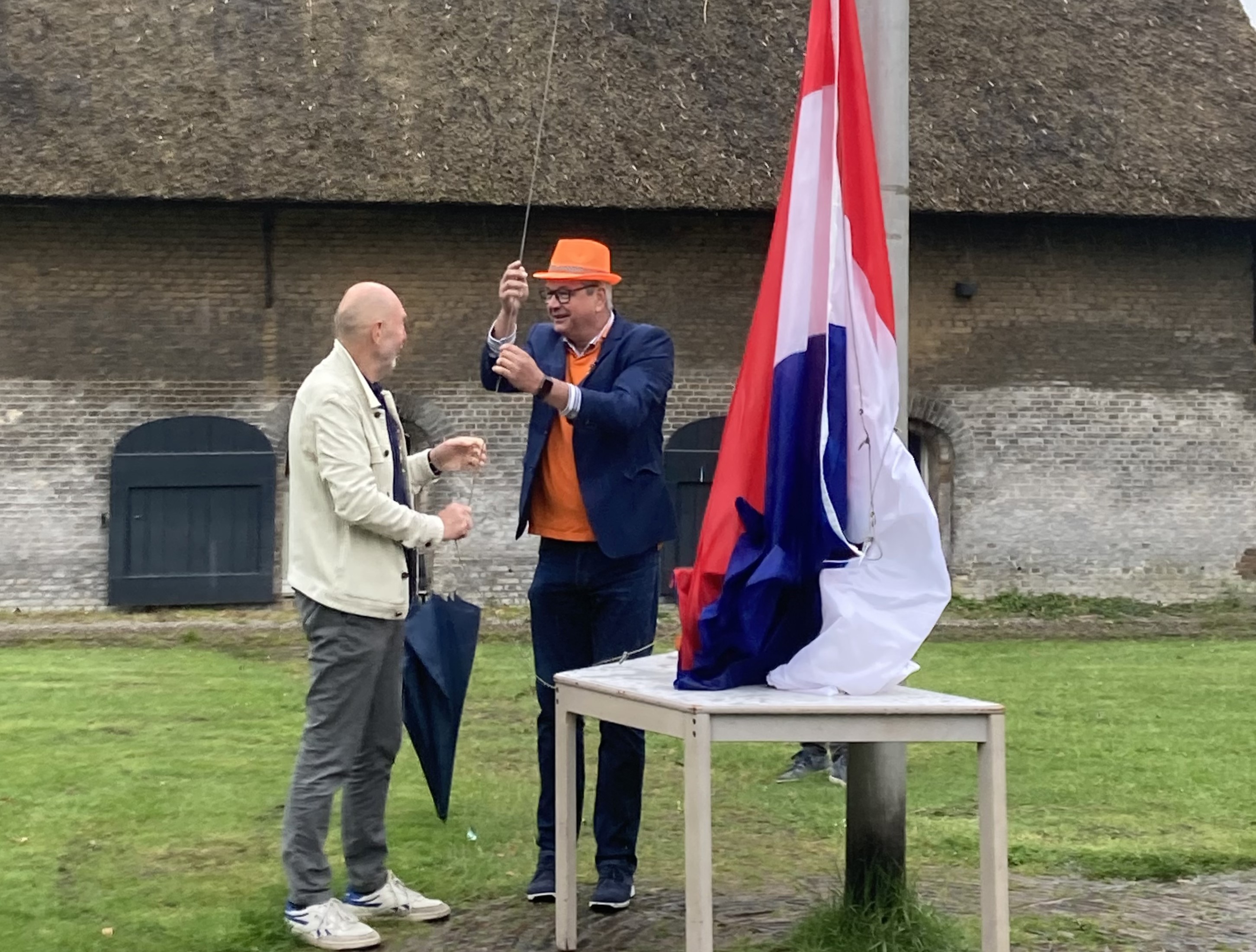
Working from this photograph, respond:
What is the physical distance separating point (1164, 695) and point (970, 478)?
6671 mm

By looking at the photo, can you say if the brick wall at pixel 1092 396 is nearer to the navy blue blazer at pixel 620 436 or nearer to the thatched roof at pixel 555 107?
the thatched roof at pixel 555 107

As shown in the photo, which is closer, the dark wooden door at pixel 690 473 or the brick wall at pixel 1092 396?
the dark wooden door at pixel 690 473

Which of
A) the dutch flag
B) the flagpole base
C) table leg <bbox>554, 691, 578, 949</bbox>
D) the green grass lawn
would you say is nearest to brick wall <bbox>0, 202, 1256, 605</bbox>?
the green grass lawn

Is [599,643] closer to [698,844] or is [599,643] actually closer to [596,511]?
[596,511]

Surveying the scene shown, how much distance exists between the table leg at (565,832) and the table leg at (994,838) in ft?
3.68

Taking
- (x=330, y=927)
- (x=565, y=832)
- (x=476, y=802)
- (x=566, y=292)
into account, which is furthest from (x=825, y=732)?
(x=476, y=802)

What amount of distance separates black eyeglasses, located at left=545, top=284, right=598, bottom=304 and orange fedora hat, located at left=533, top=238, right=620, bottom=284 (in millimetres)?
23

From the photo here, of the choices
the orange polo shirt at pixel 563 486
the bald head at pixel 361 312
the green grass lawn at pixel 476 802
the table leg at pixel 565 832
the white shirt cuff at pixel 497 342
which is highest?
the bald head at pixel 361 312

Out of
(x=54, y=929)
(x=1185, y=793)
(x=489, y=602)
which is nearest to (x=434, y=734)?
(x=54, y=929)

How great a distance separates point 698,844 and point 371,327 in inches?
68.8

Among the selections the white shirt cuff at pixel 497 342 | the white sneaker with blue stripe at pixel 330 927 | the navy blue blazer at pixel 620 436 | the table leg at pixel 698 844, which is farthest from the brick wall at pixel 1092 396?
the table leg at pixel 698 844

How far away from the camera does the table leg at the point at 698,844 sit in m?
3.48

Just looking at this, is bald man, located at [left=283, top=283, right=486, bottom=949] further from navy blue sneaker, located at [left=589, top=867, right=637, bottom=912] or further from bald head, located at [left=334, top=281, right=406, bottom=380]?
navy blue sneaker, located at [left=589, top=867, right=637, bottom=912]

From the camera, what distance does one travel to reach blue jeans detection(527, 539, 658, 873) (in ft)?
15.3
